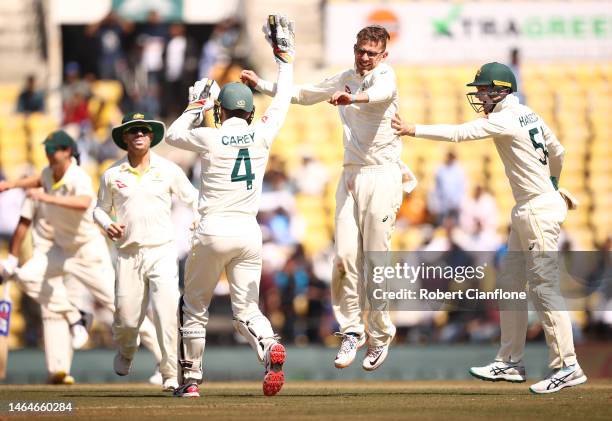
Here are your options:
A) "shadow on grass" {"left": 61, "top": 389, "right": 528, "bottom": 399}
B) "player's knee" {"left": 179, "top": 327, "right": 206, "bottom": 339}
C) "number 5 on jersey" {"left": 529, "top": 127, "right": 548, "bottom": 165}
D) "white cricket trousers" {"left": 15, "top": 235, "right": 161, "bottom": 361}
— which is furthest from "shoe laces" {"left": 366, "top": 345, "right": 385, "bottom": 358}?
"white cricket trousers" {"left": 15, "top": 235, "right": 161, "bottom": 361}

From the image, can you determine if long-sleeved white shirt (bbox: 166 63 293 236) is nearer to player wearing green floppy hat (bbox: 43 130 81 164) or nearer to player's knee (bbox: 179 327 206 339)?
player's knee (bbox: 179 327 206 339)

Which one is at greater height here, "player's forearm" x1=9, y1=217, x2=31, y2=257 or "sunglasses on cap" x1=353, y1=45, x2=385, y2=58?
"sunglasses on cap" x1=353, y1=45, x2=385, y2=58

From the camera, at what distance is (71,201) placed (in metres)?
14.2

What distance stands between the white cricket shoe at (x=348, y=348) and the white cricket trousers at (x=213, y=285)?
34.9 inches

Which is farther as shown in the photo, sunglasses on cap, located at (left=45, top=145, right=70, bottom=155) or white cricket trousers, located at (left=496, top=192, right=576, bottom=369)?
sunglasses on cap, located at (left=45, top=145, right=70, bottom=155)

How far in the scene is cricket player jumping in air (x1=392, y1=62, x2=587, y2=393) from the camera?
39.2 feet

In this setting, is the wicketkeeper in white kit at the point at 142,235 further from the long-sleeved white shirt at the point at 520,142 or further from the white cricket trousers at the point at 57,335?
the long-sleeved white shirt at the point at 520,142

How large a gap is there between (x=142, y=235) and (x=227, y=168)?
1.51m

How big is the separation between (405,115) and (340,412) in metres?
12.9

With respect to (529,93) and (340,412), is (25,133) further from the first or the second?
(340,412)

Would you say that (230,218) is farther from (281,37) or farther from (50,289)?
(50,289)

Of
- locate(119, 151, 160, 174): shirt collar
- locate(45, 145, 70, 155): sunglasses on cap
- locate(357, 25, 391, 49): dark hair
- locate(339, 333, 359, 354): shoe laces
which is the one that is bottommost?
locate(339, 333, 359, 354): shoe laces

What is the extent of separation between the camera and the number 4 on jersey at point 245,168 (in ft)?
37.4

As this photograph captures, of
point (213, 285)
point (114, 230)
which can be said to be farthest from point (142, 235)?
point (213, 285)
